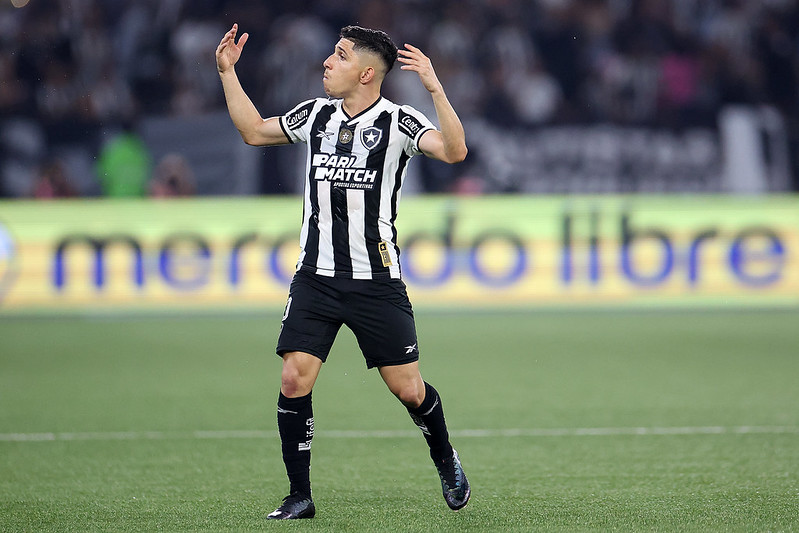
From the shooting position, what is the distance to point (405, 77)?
48.3 feet

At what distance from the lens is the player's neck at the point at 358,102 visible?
4742 millimetres

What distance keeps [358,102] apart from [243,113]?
0.50 m

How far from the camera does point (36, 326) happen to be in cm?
1173

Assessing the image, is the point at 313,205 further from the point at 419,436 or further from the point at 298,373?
the point at 419,436

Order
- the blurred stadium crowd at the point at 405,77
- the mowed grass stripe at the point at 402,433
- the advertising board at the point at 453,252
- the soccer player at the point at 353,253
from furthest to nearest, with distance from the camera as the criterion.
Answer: the blurred stadium crowd at the point at 405,77 < the advertising board at the point at 453,252 < the mowed grass stripe at the point at 402,433 < the soccer player at the point at 353,253

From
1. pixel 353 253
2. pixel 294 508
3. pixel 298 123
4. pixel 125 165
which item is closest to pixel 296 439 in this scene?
pixel 294 508

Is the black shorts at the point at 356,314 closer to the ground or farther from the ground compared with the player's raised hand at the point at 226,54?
closer to the ground

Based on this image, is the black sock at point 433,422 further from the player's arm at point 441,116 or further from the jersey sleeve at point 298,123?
the jersey sleeve at point 298,123

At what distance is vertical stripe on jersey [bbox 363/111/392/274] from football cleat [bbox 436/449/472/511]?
0.83m

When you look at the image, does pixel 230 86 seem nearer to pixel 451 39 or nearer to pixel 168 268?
pixel 168 268

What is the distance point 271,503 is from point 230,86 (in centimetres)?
172

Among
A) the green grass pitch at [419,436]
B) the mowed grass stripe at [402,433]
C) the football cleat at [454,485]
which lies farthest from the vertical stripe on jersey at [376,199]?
the mowed grass stripe at [402,433]

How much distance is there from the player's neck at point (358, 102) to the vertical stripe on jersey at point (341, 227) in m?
0.13

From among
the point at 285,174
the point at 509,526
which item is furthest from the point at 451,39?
the point at 509,526
